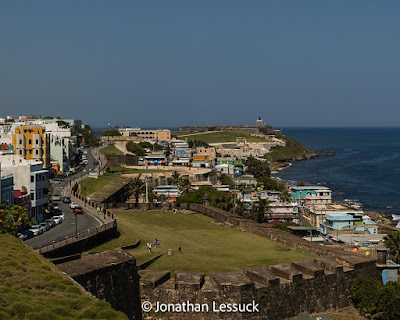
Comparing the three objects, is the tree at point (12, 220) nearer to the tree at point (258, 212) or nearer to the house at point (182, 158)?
the tree at point (258, 212)

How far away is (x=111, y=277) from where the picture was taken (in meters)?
22.9

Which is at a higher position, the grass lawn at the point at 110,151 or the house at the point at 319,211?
the grass lawn at the point at 110,151

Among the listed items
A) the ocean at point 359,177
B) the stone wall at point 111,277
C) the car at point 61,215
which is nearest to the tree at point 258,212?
the car at point 61,215

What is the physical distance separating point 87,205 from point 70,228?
1208 cm

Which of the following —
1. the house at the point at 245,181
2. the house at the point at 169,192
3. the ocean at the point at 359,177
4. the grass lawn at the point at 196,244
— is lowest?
the ocean at the point at 359,177

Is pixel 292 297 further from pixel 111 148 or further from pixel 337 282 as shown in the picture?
pixel 111 148

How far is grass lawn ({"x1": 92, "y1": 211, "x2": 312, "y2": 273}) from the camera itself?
30094mm

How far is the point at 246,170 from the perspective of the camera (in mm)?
129625

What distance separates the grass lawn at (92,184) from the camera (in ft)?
217

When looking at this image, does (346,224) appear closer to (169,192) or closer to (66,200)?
(169,192)

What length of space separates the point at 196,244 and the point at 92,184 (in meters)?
38.3

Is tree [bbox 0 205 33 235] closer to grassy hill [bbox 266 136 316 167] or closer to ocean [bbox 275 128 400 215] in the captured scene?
ocean [bbox 275 128 400 215]

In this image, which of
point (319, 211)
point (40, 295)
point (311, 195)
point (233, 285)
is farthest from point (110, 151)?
point (40, 295)

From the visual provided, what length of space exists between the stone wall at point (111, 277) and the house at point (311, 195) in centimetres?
6255
